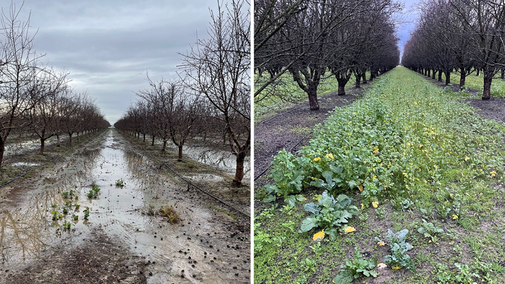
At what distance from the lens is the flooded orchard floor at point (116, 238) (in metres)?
4.32

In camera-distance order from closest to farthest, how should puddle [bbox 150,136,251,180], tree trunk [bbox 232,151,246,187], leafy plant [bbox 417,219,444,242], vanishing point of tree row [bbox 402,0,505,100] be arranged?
leafy plant [bbox 417,219,444,242], tree trunk [bbox 232,151,246,187], vanishing point of tree row [bbox 402,0,505,100], puddle [bbox 150,136,251,180]

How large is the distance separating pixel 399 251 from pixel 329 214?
0.82 metres

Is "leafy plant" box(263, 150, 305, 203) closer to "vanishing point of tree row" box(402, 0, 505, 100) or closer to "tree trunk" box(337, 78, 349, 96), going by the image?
"vanishing point of tree row" box(402, 0, 505, 100)

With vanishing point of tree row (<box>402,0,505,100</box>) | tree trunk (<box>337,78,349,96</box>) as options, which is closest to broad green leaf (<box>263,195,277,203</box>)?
vanishing point of tree row (<box>402,0,505,100</box>)

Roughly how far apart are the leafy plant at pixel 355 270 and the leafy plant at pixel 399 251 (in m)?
0.15

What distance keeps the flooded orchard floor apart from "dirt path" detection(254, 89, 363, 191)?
1258 millimetres

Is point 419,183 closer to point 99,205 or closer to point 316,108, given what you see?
point 99,205

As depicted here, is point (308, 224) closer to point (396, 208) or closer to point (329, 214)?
point (329, 214)

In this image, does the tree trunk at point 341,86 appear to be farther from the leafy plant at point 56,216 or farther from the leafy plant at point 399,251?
the leafy plant at point 399,251

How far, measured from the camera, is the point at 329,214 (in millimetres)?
3553

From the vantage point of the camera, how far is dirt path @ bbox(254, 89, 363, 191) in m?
5.87

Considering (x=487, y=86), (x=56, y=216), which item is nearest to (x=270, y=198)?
(x=56, y=216)

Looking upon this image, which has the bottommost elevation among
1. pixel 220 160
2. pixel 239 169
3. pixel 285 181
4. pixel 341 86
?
pixel 220 160

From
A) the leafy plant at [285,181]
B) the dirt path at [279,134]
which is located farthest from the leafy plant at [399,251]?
the dirt path at [279,134]
